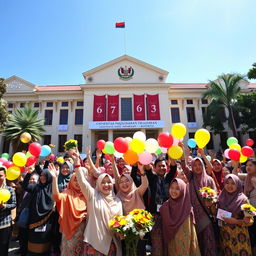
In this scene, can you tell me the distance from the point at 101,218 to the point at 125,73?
1857 centimetres

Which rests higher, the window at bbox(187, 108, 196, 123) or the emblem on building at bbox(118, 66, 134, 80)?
the emblem on building at bbox(118, 66, 134, 80)

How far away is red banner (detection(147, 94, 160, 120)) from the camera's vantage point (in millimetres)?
17188

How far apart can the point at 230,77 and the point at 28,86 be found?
2158cm

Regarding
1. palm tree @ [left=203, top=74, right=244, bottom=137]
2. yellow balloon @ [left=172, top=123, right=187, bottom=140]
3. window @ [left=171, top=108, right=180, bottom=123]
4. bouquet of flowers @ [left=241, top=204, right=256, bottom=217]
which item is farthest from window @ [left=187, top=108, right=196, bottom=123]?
bouquet of flowers @ [left=241, top=204, right=256, bottom=217]

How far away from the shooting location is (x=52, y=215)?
2.89 meters

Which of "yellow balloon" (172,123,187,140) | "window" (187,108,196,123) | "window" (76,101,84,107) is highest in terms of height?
"window" (76,101,84,107)

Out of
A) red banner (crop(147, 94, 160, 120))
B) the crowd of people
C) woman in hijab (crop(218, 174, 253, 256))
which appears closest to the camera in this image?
the crowd of people

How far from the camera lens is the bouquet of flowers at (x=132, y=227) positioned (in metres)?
1.93

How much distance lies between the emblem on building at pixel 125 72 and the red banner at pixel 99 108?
3372 mm

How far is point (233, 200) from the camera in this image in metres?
2.57

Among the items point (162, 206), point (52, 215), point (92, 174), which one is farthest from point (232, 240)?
point (52, 215)

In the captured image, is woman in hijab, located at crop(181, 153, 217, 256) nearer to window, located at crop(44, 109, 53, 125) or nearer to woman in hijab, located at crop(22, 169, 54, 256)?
Answer: woman in hijab, located at crop(22, 169, 54, 256)

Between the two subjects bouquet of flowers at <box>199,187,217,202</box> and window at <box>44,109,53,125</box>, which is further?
window at <box>44,109,53,125</box>

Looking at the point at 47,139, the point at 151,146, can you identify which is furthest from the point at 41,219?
the point at 47,139
